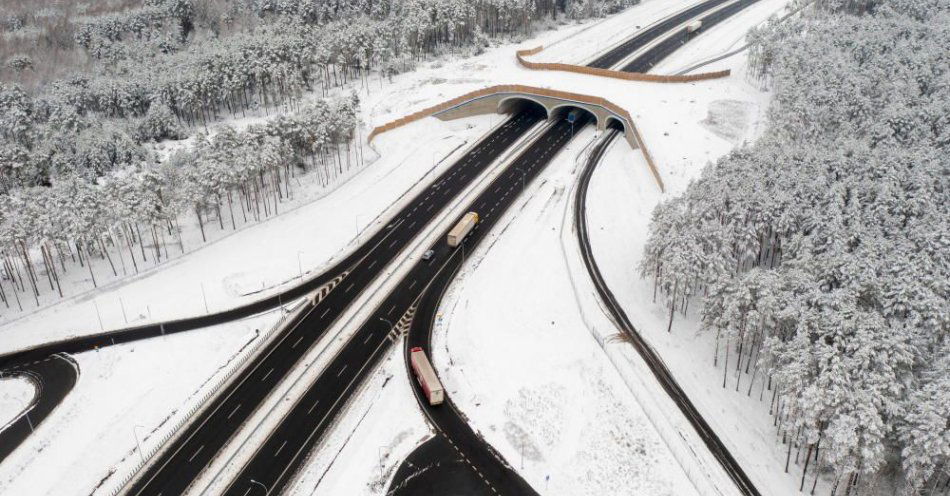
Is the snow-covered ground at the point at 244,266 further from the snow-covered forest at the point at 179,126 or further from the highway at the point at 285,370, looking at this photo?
the highway at the point at 285,370

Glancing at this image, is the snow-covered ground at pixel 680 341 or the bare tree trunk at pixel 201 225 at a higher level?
the bare tree trunk at pixel 201 225

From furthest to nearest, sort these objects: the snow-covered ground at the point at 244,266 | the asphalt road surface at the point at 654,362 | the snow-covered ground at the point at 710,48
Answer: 1. the snow-covered ground at the point at 710,48
2. the snow-covered ground at the point at 244,266
3. the asphalt road surface at the point at 654,362

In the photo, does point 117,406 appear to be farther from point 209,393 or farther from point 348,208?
point 348,208

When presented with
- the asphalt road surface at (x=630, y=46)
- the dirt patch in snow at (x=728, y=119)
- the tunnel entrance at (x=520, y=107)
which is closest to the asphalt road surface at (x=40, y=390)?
the tunnel entrance at (x=520, y=107)

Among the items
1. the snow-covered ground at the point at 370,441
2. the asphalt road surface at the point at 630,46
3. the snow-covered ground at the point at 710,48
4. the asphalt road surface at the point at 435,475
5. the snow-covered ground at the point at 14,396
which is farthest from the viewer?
the asphalt road surface at the point at 630,46

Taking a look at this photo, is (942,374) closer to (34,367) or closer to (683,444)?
(683,444)

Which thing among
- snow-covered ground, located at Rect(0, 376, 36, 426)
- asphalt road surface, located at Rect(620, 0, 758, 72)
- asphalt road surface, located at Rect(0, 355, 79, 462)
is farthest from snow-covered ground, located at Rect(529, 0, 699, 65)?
snow-covered ground, located at Rect(0, 376, 36, 426)
